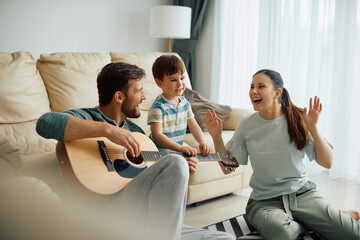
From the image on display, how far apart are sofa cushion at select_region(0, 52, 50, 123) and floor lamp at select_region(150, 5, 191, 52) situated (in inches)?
63.8

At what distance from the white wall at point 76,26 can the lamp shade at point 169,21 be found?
44cm

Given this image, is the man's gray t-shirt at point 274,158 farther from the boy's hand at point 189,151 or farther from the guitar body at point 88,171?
the guitar body at point 88,171

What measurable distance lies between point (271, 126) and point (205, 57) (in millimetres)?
2741

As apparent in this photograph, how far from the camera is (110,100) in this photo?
178cm

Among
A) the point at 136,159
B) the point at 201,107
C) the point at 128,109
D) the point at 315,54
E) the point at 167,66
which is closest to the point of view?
the point at 136,159

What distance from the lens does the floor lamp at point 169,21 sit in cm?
392

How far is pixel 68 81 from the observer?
269 centimetres

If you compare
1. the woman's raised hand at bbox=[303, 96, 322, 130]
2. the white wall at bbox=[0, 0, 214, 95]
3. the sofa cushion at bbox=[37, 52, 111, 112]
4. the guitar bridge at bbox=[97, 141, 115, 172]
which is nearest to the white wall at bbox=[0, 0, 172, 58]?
the white wall at bbox=[0, 0, 214, 95]

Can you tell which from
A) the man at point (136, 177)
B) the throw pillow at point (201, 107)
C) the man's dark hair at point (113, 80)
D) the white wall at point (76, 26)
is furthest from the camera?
the white wall at point (76, 26)

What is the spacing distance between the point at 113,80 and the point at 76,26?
2269 millimetres

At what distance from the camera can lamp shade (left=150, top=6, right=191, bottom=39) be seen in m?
3.92

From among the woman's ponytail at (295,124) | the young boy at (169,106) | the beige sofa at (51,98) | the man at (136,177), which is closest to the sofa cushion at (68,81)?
the beige sofa at (51,98)

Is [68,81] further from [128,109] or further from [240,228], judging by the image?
[240,228]

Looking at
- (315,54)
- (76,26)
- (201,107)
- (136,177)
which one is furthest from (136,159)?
(76,26)
